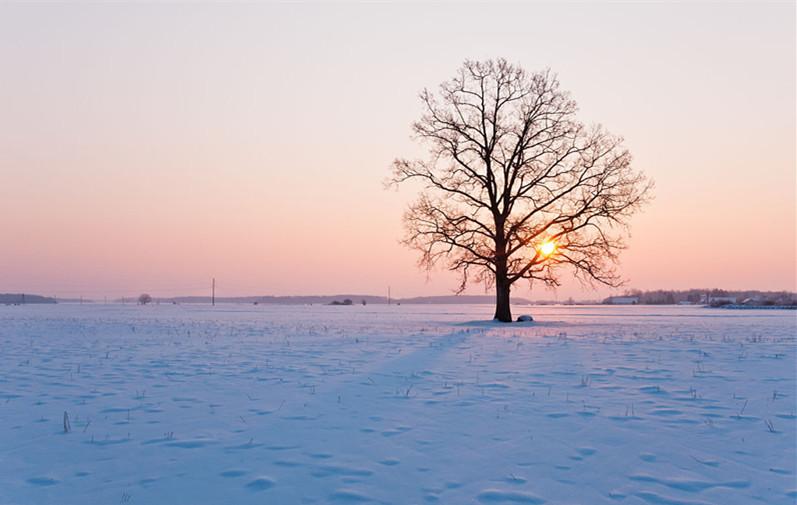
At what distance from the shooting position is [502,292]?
29.8 metres

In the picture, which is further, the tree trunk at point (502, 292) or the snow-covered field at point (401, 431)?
the tree trunk at point (502, 292)

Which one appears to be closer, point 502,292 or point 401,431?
point 401,431

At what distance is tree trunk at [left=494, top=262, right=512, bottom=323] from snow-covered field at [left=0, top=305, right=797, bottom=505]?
689 inches

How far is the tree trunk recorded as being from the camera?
1162 inches

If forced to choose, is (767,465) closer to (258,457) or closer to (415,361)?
(258,457)

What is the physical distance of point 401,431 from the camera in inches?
250

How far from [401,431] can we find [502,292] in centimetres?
2407

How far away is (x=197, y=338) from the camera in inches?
731

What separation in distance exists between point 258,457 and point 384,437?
1.40 meters

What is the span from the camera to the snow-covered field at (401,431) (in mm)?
4719

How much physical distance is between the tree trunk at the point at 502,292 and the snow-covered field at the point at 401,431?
17.5m

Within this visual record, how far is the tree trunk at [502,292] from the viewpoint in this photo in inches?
1162

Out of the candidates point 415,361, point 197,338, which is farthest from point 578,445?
point 197,338

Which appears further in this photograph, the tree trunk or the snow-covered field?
the tree trunk
